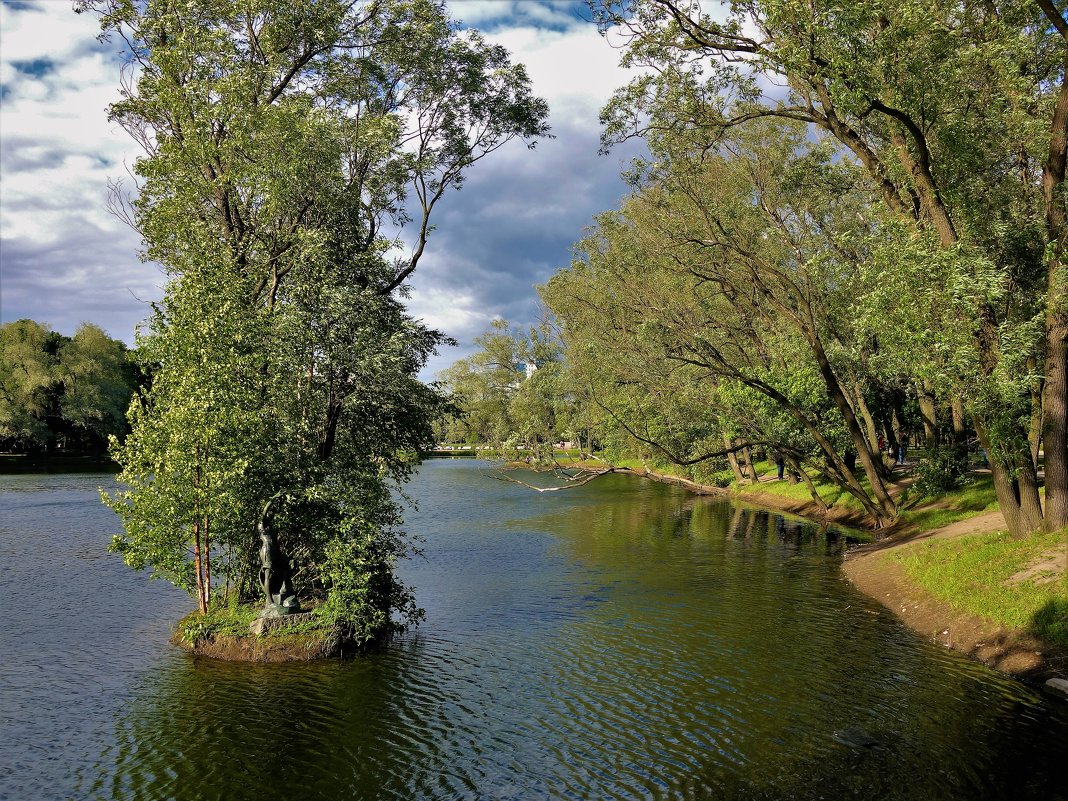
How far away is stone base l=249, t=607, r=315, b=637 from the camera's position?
21.1 meters

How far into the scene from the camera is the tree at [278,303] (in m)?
21.1

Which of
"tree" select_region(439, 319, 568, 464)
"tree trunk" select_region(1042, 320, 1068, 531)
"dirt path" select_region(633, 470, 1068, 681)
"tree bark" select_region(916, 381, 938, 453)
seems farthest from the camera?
"tree" select_region(439, 319, 568, 464)

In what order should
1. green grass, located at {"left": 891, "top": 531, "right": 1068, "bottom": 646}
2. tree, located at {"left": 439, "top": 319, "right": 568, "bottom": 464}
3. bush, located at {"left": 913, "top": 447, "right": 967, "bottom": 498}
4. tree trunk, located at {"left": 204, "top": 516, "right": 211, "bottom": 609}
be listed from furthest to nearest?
tree, located at {"left": 439, "top": 319, "right": 568, "bottom": 464} < bush, located at {"left": 913, "top": 447, "right": 967, "bottom": 498} < tree trunk, located at {"left": 204, "top": 516, "right": 211, "bottom": 609} < green grass, located at {"left": 891, "top": 531, "right": 1068, "bottom": 646}

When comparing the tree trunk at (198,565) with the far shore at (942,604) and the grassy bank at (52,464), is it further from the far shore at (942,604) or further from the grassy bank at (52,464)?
the grassy bank at (52,464)

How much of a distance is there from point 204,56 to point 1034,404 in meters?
31.1

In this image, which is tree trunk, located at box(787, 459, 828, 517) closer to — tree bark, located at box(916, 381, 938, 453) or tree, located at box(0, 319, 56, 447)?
tree bark, located at box(916, 381, 938, 453)

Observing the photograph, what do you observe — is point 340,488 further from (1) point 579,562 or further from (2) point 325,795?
(1) point 579,562

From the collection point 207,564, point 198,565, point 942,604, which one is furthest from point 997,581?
point 198,565

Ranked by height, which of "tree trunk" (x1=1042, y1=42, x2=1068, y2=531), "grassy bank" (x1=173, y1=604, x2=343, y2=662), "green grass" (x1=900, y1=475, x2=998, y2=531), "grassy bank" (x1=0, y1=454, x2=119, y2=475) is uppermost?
"tree trunk" (x1=1042, y1=42, x2=1068, y2=531)

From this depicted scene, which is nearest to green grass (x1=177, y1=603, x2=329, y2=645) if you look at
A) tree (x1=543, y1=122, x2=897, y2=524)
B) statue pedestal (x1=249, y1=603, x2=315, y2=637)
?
statue pedestal (x1=249, y1=603, x2=315, y2=637)

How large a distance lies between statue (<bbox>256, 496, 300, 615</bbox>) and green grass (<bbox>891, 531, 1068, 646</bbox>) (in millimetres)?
21358

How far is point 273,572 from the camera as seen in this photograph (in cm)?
2155

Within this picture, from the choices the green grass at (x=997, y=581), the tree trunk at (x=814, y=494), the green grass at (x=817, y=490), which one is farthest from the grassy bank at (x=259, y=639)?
the green grass at (x=817, y=490)

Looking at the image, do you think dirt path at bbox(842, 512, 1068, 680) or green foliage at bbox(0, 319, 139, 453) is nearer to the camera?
dirt path at bbox(842, 512, 1068, 680)
